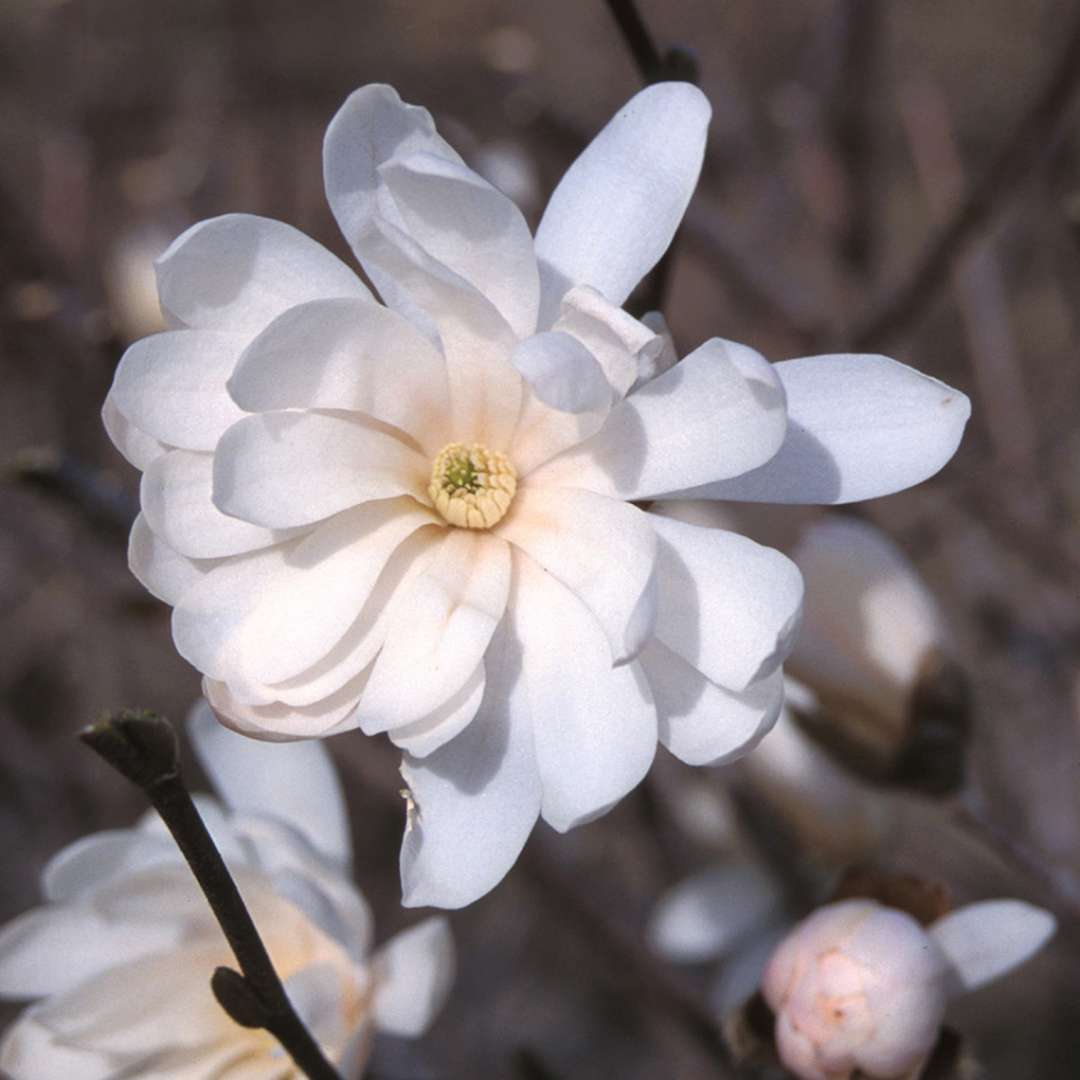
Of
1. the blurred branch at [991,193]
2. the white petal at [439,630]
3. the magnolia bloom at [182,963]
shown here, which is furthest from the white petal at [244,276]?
the blurred branch at [991,193]

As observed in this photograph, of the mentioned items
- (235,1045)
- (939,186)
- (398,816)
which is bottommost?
(398,816)

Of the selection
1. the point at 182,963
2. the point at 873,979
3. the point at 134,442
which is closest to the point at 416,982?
the point at 182,963

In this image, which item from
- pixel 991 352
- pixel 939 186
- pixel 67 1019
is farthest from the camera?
pixel 939 186

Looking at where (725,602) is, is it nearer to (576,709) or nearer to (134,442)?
(576,709)

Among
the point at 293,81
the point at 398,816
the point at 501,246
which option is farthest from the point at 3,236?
the point at 501,246

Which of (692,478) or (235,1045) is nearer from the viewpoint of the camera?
(692,478)

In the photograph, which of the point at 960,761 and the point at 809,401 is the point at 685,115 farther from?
the point at 960,761
